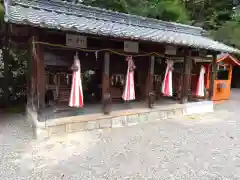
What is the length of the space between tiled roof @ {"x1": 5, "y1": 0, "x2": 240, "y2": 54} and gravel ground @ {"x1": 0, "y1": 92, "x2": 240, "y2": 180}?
256 centimetres

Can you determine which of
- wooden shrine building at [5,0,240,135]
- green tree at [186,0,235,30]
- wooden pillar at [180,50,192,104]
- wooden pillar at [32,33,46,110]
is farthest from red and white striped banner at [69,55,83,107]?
green tree at [186,0,235,30]

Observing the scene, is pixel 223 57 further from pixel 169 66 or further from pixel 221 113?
pixel 169 66

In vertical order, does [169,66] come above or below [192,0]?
below

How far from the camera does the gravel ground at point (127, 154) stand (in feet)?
11.0

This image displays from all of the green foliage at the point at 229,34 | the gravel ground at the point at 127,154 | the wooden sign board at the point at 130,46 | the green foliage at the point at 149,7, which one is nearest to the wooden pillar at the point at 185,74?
the gravel ground at the point at 127,154

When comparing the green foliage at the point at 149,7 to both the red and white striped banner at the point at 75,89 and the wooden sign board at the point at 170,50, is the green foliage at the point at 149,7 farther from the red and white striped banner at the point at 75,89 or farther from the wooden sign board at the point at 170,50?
the red and white striped banner at the point at 75,89

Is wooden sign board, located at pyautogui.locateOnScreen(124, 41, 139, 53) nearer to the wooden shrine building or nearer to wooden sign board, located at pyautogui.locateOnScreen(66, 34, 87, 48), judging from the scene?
the wooden shrine building

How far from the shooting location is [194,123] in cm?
641

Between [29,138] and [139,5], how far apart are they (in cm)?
997

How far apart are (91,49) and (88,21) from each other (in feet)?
4.47

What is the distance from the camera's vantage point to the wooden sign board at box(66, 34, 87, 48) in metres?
4.82

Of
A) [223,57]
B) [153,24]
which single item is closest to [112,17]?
[153,24]

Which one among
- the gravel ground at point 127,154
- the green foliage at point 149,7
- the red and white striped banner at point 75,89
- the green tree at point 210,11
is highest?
the green tree at point 210,11

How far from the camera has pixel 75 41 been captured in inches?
194
